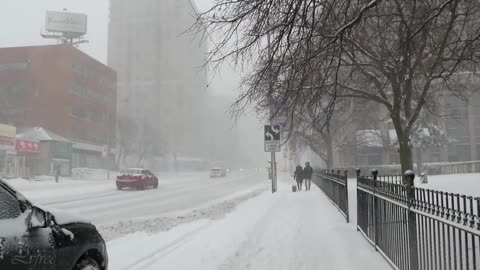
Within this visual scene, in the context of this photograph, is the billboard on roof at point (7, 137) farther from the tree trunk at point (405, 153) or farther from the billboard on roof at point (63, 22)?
the billboard on roof at point (63, 22)

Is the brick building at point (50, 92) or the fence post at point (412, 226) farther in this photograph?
the brick building at point (50, 92)

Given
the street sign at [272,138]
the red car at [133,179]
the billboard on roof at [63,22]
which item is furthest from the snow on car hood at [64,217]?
the billboard on roof at [63,22]

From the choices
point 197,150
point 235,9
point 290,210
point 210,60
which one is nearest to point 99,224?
point 290,210

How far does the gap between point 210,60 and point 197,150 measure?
133 metres

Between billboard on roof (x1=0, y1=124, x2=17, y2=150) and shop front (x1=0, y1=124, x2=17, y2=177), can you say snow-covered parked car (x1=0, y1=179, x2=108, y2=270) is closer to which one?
shop front (x1=0, y1=124, x2=17, y2=177)

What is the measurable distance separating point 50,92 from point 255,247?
6922 centimetres

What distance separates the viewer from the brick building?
72.1m

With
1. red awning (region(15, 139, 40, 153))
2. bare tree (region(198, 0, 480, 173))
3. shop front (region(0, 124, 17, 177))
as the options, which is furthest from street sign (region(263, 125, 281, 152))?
red awning (region(15, 139, 40, 153))

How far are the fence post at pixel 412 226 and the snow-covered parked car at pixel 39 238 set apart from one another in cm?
350

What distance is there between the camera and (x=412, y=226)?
5926 millimetres

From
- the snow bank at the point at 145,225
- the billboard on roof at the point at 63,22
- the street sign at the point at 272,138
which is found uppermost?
the billboard on roof at the point at 63,22

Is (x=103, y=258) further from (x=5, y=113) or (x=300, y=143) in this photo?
(x=5, y=113)

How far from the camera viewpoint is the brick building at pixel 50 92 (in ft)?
236

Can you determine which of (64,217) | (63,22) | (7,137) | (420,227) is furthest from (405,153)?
(63,22)
